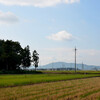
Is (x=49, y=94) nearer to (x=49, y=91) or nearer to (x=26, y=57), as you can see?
(x=49, y=91)

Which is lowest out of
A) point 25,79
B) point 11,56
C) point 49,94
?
point 49,94

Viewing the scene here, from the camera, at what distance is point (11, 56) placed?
8962 cm

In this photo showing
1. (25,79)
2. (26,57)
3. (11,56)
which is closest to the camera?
(25,79)

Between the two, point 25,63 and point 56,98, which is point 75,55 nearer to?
point 25,63

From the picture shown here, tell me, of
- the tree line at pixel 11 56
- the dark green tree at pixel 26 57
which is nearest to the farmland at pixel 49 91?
the tree line at pixel 11 56

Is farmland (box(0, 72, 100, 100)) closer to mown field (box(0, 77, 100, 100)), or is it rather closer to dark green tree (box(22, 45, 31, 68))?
mown field (box(0, 77, 100, 100))

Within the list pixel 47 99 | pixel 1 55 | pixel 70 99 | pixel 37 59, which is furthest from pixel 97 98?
pixel 37 59

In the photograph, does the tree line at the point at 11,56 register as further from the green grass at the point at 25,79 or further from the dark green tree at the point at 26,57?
the green grass at the point at 25,79

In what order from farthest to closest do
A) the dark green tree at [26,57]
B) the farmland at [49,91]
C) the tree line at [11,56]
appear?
the dark green tree at [26,57], the tree line at [11,56], the farmland at [49,91]

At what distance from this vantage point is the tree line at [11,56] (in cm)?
8838

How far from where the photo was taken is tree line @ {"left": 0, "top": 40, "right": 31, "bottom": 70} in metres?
88.4

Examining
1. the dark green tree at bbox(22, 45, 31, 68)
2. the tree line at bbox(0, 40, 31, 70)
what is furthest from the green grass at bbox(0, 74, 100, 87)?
the dark green tree at bbox(22, 45, 31, 68)

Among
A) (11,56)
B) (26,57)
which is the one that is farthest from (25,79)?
(26,57)

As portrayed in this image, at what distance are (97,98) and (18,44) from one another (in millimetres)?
88439
